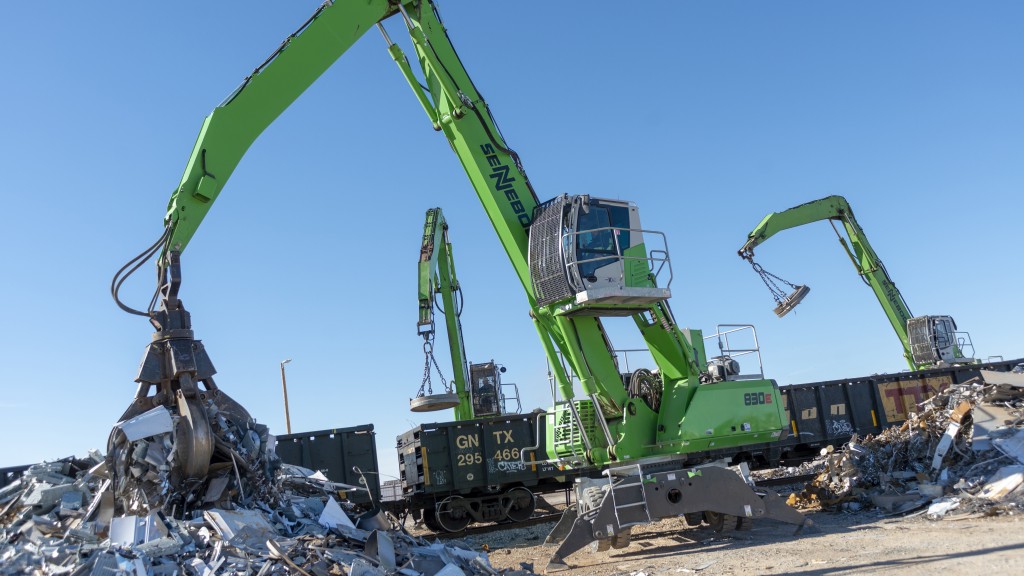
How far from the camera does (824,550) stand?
8688mm

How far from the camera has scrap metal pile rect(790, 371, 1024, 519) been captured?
1031cm

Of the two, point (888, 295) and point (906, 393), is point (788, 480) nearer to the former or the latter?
point (906, 393)

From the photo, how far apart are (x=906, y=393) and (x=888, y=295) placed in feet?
19.4

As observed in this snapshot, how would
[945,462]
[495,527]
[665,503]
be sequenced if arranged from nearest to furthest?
[665,503] → [945,462] → [495,527]

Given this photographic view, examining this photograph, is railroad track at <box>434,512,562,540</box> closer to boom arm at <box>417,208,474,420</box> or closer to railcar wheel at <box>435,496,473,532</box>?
railcar wheel at <box>435,496,473,532</box>

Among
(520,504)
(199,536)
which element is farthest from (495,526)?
(199,536)

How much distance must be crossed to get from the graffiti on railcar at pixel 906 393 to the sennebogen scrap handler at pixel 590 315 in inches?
389

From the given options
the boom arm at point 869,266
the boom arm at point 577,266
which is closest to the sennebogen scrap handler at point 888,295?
the boom arm at point 869,266

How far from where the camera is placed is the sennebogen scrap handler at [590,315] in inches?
372

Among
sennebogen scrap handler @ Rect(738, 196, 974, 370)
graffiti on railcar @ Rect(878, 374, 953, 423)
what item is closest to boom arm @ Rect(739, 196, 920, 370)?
sennebogen scrap handler @ Rect(738, 196, 974, 370)

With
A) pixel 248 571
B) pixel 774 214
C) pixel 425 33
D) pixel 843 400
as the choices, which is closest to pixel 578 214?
pixel 425 33

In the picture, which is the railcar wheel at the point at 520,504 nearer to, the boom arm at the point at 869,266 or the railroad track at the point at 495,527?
the railroad track at the point at 495,527

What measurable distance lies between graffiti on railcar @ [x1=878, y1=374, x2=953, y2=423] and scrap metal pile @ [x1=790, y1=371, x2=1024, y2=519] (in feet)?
19.0

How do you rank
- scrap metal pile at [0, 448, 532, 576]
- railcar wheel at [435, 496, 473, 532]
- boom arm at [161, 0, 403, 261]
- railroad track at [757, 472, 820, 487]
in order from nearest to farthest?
1. scrap metal pile at [0, 448, 532, 576]
2. boom arm at [161, 0, 403, 261]
3. railcar wheel at [435, 496, 473, 532]
4. railroad track at [757, 472, 820, 487]
